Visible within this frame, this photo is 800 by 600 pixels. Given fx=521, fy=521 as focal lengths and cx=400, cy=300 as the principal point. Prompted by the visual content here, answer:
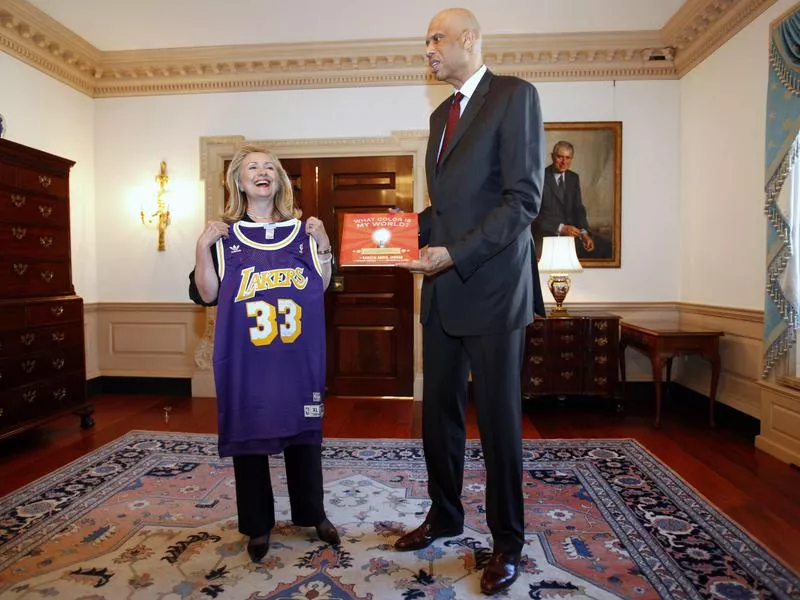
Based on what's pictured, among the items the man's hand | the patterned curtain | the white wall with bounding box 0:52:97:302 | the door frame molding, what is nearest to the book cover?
the man's hand

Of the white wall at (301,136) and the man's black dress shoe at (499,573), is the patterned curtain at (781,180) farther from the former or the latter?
the man's black dress shoe at (499,573)

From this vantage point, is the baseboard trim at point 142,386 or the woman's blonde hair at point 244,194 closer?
the woman's blonde hair at point 244,194

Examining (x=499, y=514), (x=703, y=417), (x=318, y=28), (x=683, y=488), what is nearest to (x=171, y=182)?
(x=318, y=28)

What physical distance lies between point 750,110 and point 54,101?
5.65m

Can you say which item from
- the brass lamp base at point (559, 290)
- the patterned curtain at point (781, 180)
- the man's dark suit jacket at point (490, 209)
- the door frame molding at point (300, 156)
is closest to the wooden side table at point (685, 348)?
the patterned curtain at point (781, 180)

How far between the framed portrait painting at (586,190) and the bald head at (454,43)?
3082 mm

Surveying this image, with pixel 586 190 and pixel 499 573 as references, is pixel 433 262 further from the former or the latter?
pixel 586 190

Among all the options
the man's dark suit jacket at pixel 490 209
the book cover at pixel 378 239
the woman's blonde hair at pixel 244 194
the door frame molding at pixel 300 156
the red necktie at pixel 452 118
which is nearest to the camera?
the man's dark suit jacket at pixel 490 209

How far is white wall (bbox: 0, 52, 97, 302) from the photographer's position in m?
4.20

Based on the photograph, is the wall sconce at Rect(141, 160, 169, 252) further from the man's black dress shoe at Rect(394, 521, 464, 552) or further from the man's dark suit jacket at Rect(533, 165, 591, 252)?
the man's black dress shoe at Rect(394, 521, 464, 552)

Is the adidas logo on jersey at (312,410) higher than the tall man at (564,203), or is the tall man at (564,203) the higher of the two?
the tall man at (564,203)

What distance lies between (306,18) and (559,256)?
284 centimetres

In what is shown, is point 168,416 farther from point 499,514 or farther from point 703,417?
point 703,417

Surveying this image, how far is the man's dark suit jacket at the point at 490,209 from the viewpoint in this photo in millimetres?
1698
